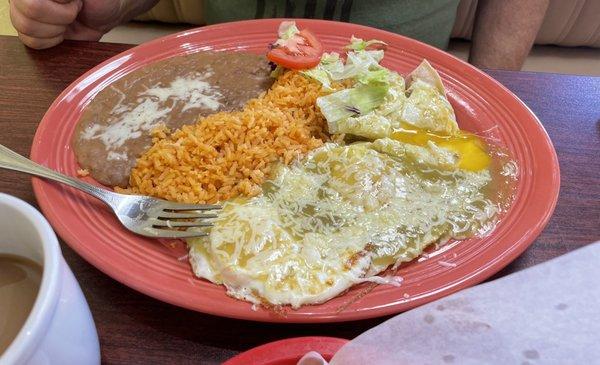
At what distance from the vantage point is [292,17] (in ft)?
5.70

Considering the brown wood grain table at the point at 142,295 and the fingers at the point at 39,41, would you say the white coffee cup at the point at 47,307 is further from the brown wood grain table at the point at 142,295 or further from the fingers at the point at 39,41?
the fingers at the point at 39,41

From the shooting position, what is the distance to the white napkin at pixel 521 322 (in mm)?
379

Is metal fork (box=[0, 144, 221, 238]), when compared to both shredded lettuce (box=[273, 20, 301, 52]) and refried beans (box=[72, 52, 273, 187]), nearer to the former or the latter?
refried beans (box=[72, 52, 273, 187])

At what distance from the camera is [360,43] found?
4.85ft

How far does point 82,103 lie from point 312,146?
1.81 ft

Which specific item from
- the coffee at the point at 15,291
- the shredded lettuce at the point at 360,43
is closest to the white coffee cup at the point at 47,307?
the coffee at the point at 15,291

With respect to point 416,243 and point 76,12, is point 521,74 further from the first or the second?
point 76,12

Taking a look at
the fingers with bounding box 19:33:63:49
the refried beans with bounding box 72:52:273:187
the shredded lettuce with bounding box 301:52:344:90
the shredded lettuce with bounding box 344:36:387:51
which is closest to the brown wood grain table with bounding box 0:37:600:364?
the fingers with bounding box 19:33:63:49

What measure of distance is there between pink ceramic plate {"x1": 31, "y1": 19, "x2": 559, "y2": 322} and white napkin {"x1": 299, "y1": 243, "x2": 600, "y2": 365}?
45 centimetres

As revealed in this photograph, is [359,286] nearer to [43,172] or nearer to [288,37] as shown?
[43,172]

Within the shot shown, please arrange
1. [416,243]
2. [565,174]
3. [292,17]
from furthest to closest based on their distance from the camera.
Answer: [292,17] < [565,174] < [416,243]

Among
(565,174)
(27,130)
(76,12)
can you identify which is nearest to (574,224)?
(565,174)

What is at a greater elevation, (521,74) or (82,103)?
(521,74)

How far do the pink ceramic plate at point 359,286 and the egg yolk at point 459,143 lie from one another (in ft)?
0.14
